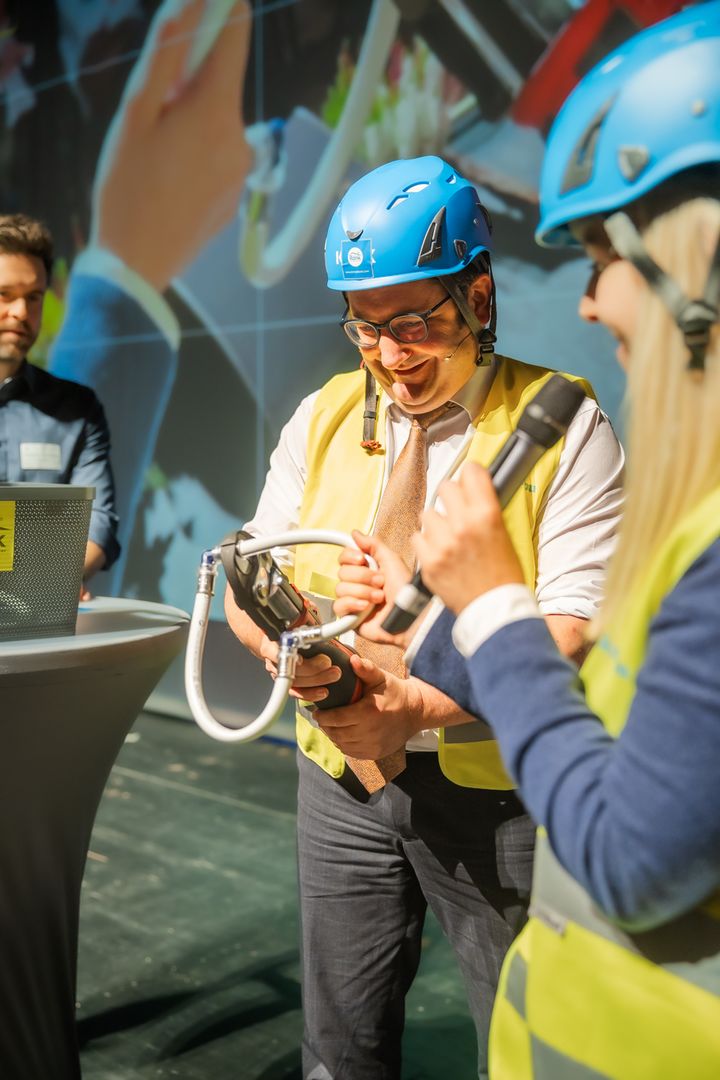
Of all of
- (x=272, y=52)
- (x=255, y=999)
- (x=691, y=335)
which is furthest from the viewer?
(x=272, y=52)

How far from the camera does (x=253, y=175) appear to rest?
4.36 metres

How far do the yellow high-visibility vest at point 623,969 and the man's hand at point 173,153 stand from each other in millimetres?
4078

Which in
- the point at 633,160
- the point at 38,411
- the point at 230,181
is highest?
the point at 230,181

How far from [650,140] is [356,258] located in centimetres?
65

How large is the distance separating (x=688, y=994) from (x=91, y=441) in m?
2.11

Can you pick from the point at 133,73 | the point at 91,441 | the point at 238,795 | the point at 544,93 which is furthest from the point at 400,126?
the point at 238,795

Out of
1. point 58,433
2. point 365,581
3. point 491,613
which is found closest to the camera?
point 491,613

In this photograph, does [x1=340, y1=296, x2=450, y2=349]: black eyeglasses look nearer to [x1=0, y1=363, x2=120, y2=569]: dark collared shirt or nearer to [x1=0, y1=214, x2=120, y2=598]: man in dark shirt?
[x1=0, y1=214, x2=120, y2=598]: man in dark shirt

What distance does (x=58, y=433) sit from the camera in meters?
2.49

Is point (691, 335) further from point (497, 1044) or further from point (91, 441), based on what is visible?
point (91, 441)

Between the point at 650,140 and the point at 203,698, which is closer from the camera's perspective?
the point at 650,140

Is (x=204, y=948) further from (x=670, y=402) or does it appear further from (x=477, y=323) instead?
(x=670, y=402)

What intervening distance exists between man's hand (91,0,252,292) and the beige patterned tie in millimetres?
3355

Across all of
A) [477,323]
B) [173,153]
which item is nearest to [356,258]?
[477,323]
